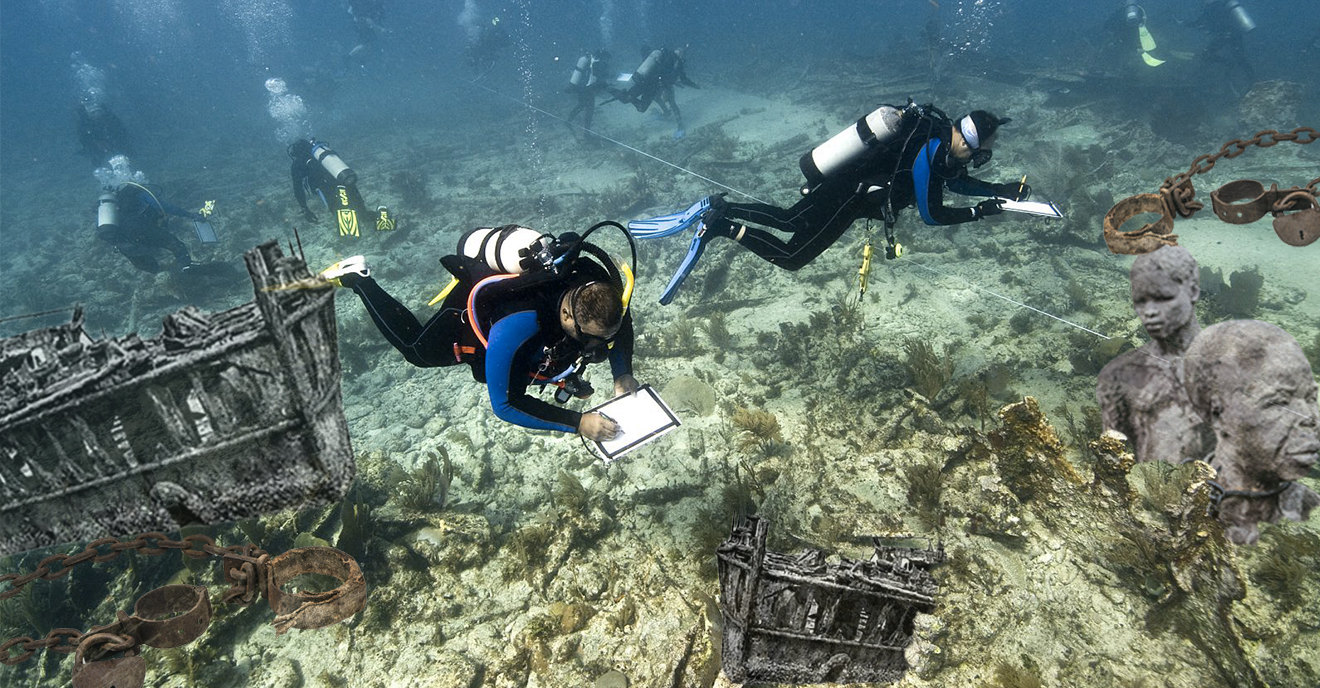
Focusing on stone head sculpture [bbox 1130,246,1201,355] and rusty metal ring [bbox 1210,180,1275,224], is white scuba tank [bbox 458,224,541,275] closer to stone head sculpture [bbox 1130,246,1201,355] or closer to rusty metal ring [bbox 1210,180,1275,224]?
stone head sculpture [bbox 1130,246,1201,355]

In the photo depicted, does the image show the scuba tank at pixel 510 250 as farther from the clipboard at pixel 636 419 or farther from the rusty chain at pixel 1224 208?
the rusty chain at pixel 1224 208

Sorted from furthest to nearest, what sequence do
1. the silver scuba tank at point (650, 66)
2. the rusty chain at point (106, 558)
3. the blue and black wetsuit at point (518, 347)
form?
the silver scuba tank at point (650, 66), the blue and black wetsuit at point (518, 347), the rusty chain at point (106, 558)

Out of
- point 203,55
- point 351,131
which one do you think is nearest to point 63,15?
point 203,55

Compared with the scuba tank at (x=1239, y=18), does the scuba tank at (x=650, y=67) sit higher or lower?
higher

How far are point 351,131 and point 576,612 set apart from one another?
112 feet

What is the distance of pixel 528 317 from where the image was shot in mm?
3674

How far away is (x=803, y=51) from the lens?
1260 inches

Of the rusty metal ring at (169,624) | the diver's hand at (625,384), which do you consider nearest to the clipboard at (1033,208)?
the diver's hand at (625,384)

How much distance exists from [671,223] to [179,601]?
20.6ft

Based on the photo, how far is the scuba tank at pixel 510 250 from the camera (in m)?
3.86

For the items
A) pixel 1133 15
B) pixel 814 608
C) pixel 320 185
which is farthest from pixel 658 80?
pixel 814 608

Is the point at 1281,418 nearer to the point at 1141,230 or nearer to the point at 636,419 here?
the point at 1141,230

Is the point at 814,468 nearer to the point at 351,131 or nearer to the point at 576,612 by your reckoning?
the point at 576,612

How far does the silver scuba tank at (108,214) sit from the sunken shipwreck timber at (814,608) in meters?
16.4
